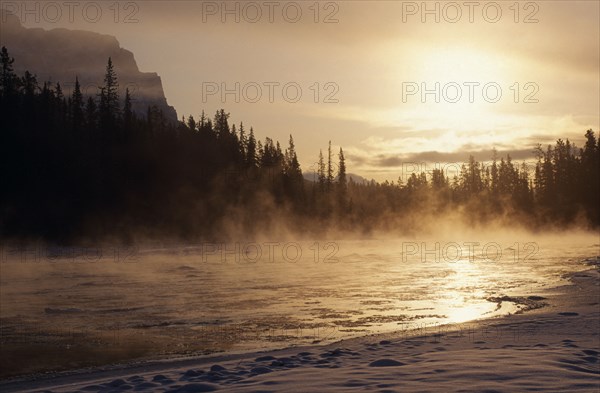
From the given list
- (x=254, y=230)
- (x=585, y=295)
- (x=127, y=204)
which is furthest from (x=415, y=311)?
(x=254, y=230)

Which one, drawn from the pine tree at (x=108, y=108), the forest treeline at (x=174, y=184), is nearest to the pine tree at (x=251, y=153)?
the forest treeline at (x=174, y=184)

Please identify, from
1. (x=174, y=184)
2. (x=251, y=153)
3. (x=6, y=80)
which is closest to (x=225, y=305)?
(x=6, y=80)

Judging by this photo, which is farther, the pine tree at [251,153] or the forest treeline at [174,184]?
the pine tree at [251,153]

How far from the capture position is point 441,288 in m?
21.5

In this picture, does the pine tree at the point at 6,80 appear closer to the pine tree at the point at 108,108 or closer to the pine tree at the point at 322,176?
the pine tree at the point at 108,108

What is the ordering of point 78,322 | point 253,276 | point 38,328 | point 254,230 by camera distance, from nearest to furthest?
point 38,328
point 78,322
point 253,276
point 254,230

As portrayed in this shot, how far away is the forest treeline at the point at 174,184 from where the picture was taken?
6562 cm

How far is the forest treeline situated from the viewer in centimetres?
6562

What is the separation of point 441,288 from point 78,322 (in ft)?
41.0

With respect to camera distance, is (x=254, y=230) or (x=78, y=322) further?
(x=254, y=230)

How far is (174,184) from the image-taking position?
85500mm

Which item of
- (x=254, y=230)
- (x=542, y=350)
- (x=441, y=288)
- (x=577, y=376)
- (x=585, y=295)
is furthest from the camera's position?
(x=254, y=230)

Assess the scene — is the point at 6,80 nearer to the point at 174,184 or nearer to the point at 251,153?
the point at 174,184

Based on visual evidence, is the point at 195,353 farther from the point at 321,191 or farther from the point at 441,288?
the point at 321,191
